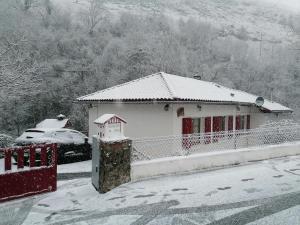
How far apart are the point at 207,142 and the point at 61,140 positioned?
21.1ft

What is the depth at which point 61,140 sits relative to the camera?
13195mm

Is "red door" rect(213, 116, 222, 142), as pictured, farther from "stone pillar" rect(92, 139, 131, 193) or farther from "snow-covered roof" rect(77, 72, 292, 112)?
"stone pillar" rect(92, 139, 131, 193)

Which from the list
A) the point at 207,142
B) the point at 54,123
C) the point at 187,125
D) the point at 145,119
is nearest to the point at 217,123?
the point at 187,125

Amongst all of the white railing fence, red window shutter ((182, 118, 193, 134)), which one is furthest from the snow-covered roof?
the white railing fence

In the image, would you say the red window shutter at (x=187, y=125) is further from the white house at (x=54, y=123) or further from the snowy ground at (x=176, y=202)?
the white house at (x=54, y=123)

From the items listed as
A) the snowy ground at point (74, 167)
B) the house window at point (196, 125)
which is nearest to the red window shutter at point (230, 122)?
the house window at point (196, 125)

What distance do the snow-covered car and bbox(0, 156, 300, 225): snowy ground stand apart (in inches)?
144

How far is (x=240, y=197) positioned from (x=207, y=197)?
2.48 ft

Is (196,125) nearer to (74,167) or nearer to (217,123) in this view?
(217,123)

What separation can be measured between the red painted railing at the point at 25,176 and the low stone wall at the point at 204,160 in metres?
2.27

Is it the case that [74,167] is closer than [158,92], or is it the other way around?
[74,167]

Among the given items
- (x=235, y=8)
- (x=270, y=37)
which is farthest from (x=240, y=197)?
(x=235, y=8)

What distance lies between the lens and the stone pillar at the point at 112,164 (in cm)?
790

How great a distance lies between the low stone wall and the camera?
889cm
